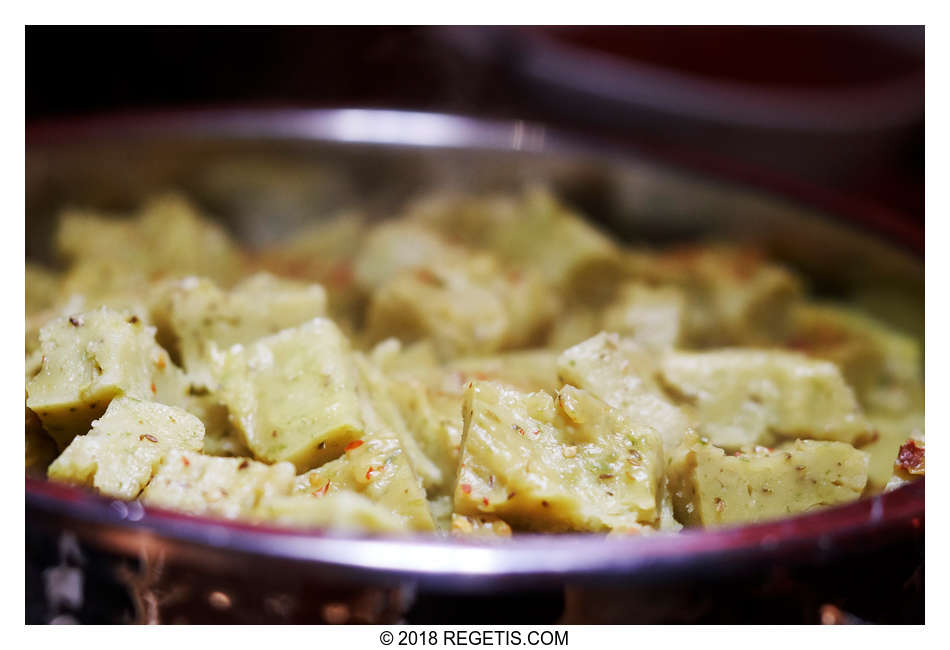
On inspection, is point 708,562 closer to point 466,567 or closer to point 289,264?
point 466,567

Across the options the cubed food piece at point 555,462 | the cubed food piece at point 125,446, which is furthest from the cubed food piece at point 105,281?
the cubed food piece at point 555,462

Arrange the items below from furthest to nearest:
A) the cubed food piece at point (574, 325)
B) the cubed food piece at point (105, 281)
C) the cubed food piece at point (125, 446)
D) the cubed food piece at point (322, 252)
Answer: the cubed food piece at point (322, 252) → the cubed food piece at point (574, 325) → the cubed food piece at point (105, 281) → the cubed food piece at point (125, 446)

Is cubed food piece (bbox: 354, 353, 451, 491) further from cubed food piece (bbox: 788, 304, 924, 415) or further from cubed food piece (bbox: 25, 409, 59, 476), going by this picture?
cubed food piece (bbox: 788, 304, 924, 415)

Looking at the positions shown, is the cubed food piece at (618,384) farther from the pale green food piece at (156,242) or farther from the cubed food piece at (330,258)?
the pale green food piece at (156,242)

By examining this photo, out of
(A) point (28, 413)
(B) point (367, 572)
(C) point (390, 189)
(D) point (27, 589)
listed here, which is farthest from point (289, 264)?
(B) point (367, 572)

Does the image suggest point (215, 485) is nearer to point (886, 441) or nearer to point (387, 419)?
point (387, 419)

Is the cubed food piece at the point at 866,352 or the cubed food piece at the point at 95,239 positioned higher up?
the cubed food piece at the point at 95,239

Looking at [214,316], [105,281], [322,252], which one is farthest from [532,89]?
[214,316]
